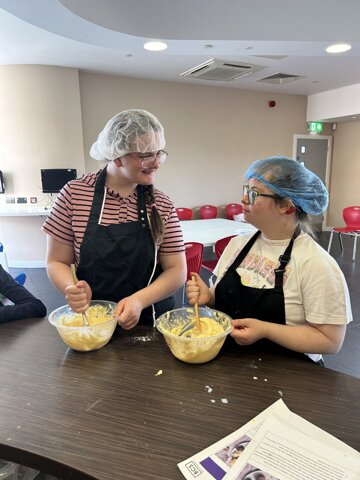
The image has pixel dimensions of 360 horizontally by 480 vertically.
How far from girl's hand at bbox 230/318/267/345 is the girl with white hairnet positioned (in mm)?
377

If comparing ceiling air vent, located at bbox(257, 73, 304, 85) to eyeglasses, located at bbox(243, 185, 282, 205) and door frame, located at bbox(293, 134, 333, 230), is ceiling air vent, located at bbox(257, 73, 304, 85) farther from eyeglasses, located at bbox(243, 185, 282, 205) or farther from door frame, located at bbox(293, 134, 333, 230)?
eyeglasses, located at bbox(243, 185, 282, 205)

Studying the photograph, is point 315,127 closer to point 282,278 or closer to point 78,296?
point 282,278

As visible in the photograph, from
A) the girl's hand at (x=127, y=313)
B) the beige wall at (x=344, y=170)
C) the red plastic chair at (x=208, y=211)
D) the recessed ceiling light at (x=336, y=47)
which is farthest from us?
the beige wall at (x=344, y=170)

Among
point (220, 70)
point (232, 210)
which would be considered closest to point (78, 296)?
point (220, 70)

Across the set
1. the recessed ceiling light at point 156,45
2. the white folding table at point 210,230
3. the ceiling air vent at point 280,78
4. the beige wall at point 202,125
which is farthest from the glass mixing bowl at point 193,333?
the ceiling air vent at point 280,78

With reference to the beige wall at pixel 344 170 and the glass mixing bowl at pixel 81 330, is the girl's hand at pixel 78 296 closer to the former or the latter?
the glass mixing bowl at pixel 81 330

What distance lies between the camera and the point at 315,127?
7.84 meters

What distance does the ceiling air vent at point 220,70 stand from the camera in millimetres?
5004

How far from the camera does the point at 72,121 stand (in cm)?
530

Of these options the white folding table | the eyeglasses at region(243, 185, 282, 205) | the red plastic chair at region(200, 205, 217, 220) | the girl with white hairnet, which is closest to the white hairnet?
the girl with white hairnet

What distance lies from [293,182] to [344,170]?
7655mm

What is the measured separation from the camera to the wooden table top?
2.44 feet

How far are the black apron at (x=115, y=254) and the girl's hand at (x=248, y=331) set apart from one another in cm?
51

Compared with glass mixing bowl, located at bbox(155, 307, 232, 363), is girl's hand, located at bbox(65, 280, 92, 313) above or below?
above
